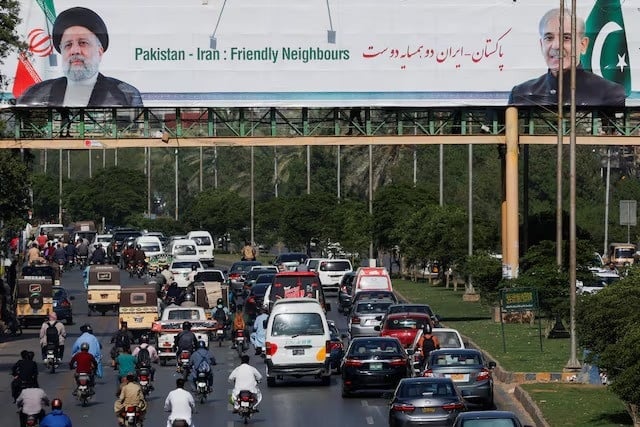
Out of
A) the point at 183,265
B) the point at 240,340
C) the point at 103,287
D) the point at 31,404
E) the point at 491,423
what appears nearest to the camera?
the point at 491,423

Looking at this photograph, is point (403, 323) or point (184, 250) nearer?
point (403, 323)

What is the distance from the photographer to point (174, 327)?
42250 millimetres

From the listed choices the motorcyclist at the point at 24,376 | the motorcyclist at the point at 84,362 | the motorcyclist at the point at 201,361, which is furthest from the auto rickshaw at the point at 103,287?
the motorcyclist at the point at 24,376

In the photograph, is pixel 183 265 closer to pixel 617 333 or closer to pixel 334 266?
pixel 334 266

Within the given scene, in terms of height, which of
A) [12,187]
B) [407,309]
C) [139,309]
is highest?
[12,187]

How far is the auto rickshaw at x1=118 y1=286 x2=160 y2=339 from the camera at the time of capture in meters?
48.0

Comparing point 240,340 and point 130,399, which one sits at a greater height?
point 130,399

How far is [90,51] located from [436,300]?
1754cm

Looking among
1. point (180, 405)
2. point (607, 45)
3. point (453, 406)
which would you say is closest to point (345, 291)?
point (607, 45)

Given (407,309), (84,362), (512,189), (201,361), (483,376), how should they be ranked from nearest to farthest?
(483,376) → (201,361) → (84,362) → (407,309) → (512,189)

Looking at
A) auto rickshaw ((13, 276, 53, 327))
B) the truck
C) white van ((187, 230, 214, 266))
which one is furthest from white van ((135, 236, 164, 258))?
the truck

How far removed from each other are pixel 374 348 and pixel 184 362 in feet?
14.2

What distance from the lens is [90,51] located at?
5706cm

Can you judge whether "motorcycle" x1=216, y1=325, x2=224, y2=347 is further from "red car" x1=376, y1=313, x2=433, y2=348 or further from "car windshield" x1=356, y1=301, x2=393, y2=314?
"red car" x1=376, y1=313, x2=433, y2=348
